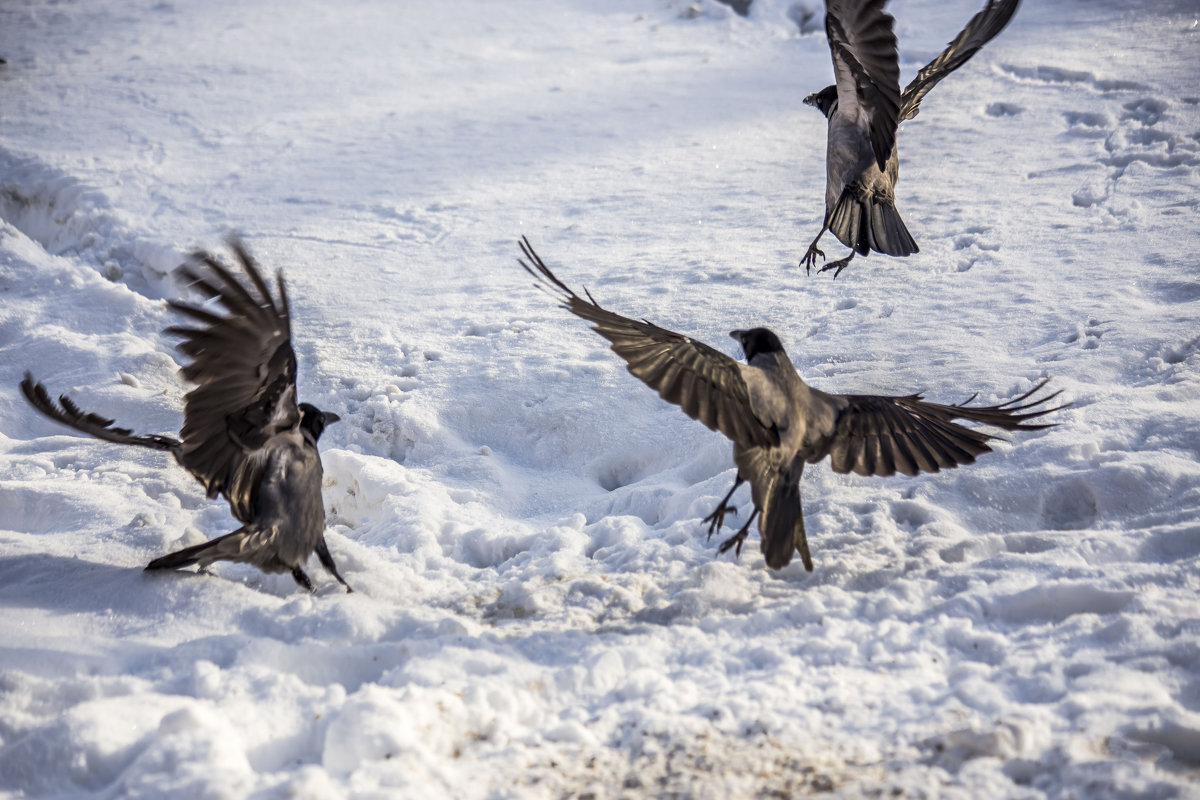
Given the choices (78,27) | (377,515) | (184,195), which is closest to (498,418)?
(377,515)

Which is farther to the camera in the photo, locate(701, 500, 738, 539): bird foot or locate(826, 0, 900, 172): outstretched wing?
locate(826, 0, 900, 172): outstretched wing

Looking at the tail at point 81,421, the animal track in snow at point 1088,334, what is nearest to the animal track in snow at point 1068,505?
the animal track in snow at point 1088,334

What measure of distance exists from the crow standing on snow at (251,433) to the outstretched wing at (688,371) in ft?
3.11

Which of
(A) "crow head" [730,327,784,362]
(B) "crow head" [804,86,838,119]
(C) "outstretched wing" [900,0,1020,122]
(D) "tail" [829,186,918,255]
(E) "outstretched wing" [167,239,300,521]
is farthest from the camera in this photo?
(C) "outstretched wing" [900,0,1020,122]

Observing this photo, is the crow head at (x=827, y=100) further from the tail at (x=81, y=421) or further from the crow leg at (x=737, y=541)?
the tail at (x=81, y=421)

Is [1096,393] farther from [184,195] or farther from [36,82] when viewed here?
[36,82]

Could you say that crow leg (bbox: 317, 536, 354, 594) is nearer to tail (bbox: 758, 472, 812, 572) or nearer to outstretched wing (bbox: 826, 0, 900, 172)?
tail (bbox: 758, 472, 812, 572)

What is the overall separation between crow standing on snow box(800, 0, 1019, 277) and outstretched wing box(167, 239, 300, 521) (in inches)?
111

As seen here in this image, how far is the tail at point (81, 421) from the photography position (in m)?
3.48

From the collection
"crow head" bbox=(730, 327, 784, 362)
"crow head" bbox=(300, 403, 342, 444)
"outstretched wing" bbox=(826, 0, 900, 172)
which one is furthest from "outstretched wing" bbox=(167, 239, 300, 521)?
"outstretched wing" bbox=(826, 0, 900, 172)

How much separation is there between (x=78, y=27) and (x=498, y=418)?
29.2 ft

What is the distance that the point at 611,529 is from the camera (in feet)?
13.0

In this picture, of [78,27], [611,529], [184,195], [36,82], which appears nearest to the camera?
[611,529]

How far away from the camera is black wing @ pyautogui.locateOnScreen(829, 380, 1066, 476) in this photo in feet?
11.8
